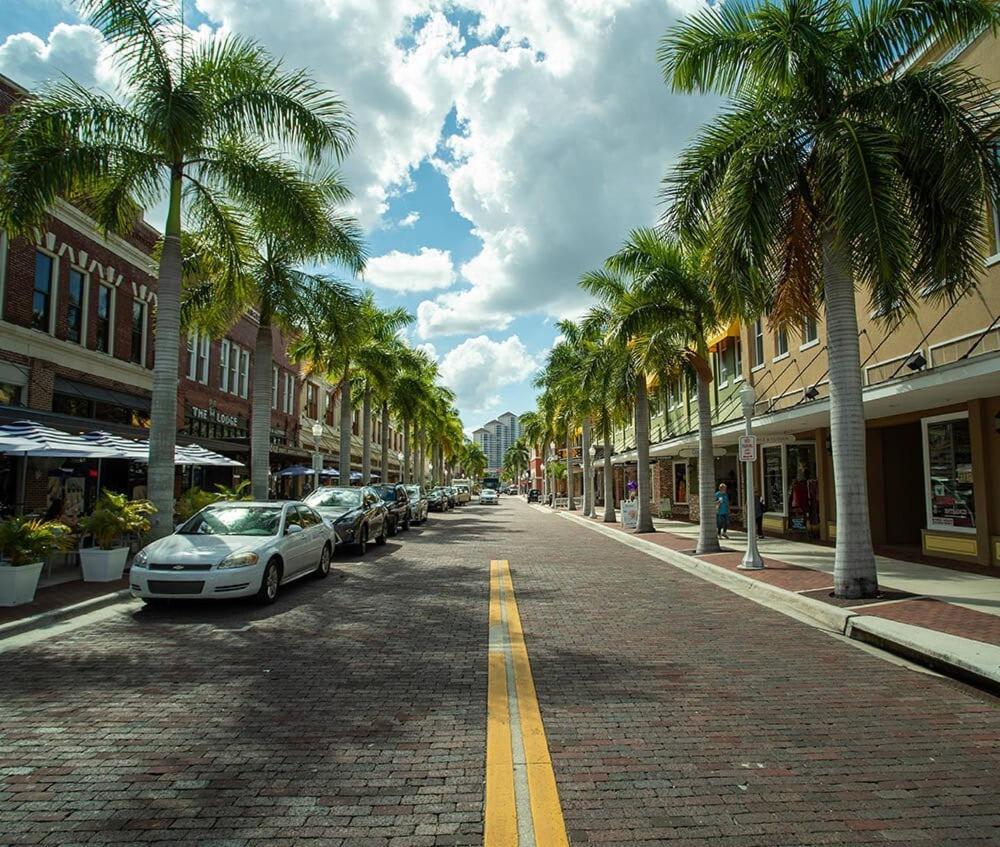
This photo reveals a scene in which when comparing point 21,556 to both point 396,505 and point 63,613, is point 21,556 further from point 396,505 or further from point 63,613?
point 396,505

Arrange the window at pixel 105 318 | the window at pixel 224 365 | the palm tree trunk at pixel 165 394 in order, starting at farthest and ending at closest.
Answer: the window at pixel 224 365
the window at pixel 105 318
the palm tree trunk at pixel 165 394

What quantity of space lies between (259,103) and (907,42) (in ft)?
36.6

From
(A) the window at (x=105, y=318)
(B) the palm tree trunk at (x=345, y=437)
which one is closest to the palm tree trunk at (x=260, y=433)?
(A) the window at (x=105, y=318)

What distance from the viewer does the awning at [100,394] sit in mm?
20484

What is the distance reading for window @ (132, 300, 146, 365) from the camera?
24516mm

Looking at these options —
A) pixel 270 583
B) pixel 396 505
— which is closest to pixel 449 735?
pixel 270 583

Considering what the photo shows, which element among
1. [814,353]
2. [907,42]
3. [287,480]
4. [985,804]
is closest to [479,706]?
[985,804]

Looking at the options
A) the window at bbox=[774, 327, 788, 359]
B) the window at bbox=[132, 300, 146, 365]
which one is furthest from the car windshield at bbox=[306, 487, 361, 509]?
the window at bbox=[774, 327, 788, 359]

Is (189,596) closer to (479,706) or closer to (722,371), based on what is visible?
(479,706)

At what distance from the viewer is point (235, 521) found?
1118cm

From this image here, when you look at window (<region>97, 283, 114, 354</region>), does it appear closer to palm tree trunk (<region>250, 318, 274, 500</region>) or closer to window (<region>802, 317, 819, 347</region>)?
palm tree trunk (<region>250, 318, 274, 500</region>)

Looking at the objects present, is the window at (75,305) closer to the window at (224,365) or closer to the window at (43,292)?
the window at (43,292)

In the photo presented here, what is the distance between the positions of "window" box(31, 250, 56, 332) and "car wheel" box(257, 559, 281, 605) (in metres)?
13.7

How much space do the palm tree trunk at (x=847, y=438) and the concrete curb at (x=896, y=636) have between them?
0.83 meters
